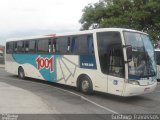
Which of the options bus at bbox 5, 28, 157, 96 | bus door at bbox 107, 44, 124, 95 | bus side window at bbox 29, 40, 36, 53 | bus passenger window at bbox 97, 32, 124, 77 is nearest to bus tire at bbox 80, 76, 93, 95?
bus at bbox 5, 28, 157, 96

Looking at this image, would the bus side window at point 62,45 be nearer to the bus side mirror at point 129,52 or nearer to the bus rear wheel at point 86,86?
the bus rear wheel at point 86,86

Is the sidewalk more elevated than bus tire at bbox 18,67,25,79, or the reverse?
bus tire at bbox 18,67,25,79

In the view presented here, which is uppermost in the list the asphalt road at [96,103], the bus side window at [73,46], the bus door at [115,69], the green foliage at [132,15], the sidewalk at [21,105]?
the green foliage at [132,15]

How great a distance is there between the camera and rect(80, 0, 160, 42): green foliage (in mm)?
29250

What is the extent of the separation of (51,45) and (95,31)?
396cm

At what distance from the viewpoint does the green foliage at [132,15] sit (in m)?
29.2

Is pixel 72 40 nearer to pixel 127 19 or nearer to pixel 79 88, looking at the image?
pixel 79 88

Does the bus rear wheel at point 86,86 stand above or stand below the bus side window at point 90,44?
below

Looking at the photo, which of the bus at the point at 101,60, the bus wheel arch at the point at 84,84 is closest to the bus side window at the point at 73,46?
the bus at the point at 101,60

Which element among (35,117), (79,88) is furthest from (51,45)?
(35,117)

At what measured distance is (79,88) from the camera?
14.9 metres

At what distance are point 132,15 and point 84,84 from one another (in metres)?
16.7

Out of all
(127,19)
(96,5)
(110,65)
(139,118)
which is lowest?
(139,118)

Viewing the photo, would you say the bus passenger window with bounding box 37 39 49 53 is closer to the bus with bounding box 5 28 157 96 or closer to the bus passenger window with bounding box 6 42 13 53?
the bus with bounding box 5 28 157 96
